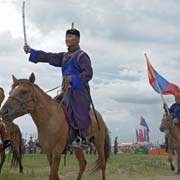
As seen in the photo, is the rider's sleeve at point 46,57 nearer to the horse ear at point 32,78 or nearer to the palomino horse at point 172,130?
the horse ear at point 32,78

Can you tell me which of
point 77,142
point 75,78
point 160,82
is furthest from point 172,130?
point 75,78

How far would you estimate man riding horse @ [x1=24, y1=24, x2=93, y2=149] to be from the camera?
7941mm

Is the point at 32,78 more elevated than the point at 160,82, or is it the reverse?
the point at 160,82

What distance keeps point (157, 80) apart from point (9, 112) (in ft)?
38.4

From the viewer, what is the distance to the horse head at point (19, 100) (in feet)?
22.7

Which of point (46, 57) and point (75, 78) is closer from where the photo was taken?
point (75, 78)

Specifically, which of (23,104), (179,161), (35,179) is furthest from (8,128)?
(23,104)

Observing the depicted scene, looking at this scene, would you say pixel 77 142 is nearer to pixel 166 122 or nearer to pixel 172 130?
pixel 166 122

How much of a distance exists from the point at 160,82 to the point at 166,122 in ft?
12.6

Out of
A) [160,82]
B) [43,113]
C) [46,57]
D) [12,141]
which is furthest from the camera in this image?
[160,82]

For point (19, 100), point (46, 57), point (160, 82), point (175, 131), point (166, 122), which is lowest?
point (19, 100)

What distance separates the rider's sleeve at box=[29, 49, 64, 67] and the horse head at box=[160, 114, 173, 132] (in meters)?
7.19

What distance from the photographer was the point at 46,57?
27.6 feet

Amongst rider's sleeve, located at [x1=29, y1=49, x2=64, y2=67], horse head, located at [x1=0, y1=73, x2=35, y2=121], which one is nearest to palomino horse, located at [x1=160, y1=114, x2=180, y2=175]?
rider's sleeve, located at [x1=29, y1=49, x2=64, y2=67]
